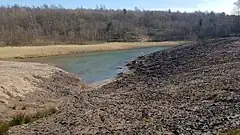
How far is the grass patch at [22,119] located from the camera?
15.8 m

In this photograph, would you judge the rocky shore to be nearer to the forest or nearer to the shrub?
the shrub

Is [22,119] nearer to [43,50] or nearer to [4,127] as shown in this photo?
[4,127]

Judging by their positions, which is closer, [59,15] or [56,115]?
[56,115]

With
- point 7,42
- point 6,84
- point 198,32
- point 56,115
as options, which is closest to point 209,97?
point 56,115

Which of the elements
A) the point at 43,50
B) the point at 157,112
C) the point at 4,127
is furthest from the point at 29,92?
the point at 43,50

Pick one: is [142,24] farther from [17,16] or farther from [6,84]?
[6,84]

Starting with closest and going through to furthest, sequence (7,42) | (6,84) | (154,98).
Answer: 1. (154,98)
2. (6,84)
3. (7,42)

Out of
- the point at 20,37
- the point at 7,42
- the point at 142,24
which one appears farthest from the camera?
the point at 142,24

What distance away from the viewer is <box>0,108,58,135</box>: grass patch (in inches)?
624

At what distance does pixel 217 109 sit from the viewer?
15.2 m

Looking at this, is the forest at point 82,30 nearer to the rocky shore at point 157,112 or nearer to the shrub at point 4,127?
the rocky shore at point 157,112

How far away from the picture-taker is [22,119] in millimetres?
17547

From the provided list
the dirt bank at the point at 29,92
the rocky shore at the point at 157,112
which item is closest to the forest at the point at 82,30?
the dirt bank at the point at 29,92

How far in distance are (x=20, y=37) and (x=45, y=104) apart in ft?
266
